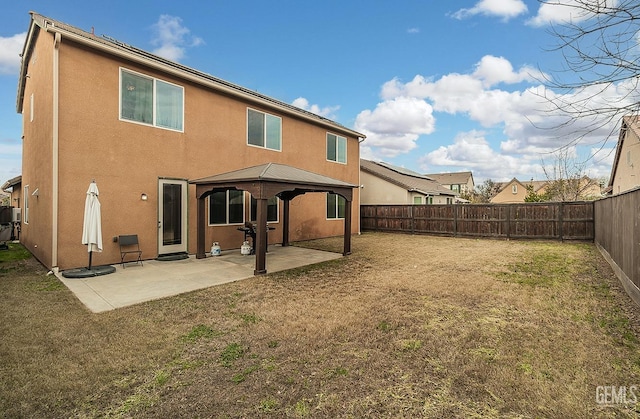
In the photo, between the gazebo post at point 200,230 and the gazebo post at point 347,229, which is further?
the gazebo post at point 347,229

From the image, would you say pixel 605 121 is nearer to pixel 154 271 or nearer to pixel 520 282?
pixel 520 282

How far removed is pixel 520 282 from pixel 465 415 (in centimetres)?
506

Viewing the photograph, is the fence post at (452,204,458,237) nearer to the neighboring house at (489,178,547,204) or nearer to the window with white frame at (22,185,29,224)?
the window with white frame at (22,185,29,224)

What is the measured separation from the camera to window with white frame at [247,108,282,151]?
1063cm

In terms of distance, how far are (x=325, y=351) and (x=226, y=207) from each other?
7.52 meters

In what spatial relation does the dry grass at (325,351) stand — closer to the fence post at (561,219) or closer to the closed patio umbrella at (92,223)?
the closed patio umbrella at (92,223)

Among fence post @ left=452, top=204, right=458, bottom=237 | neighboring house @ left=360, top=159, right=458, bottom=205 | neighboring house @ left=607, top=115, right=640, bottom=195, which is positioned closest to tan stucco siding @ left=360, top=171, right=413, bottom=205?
neighboring house @ left=360, top=159, right=458, bottom=205

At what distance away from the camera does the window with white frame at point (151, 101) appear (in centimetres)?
766

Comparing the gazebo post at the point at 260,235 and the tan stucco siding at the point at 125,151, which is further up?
the tan stucco siding at the point at 125,151

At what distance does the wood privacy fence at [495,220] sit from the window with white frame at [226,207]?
949cm

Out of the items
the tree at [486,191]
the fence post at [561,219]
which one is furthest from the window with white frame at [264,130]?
the tree at [486,191]

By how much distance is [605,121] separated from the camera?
2.83 m

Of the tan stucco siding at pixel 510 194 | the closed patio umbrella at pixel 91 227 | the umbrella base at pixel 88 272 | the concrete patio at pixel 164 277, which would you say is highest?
the tan stucco siding at pixel 510 194

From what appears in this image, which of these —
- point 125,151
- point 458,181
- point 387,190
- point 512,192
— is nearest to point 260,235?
point 125,151
